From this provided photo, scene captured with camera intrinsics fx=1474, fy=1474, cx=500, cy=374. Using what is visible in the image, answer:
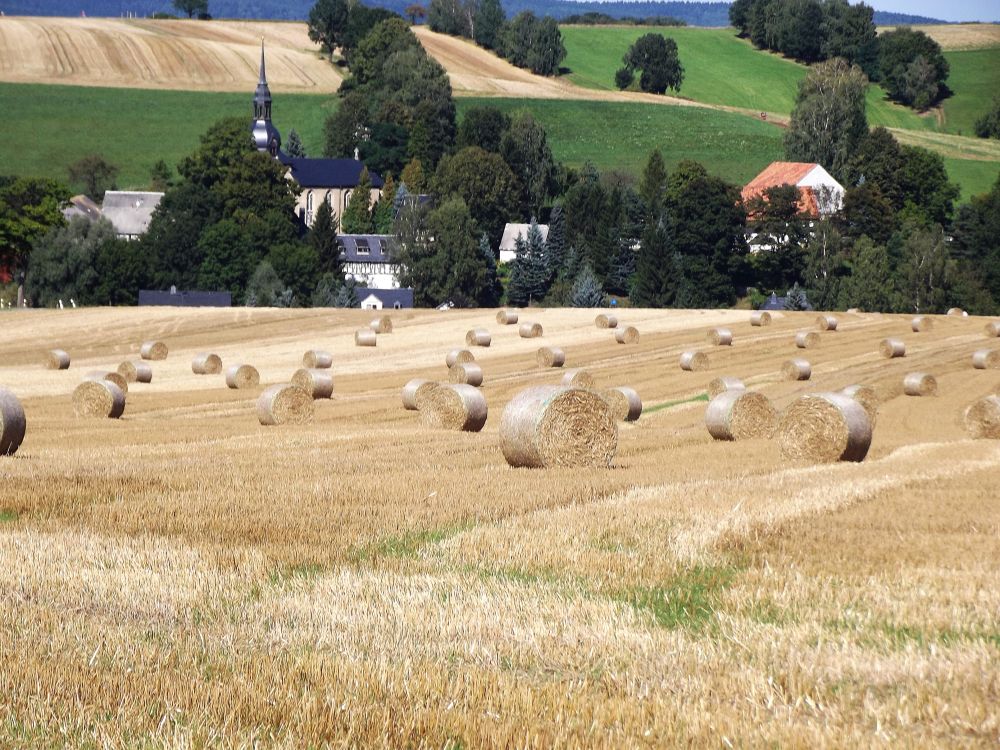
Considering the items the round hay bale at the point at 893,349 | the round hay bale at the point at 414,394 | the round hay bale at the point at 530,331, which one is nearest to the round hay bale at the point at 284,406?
the round hay bale at the point at 414,394

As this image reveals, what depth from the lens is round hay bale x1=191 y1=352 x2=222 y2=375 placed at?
46625 mm

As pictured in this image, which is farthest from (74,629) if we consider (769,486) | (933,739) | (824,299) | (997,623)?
(824,299)

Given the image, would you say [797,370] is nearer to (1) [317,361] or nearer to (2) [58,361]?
(1) [317,361]

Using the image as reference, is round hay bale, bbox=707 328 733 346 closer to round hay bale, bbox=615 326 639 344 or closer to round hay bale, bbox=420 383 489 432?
round hay bale, bbox=615 326 639 344

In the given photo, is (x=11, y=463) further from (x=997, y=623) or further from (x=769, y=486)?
(x=997, y=623)

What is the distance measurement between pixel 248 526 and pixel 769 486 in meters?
6.94

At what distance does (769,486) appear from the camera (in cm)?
1780

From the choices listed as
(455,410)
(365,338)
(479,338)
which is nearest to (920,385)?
(455,410)

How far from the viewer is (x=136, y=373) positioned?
43000 millimetres

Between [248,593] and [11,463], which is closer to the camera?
[248,593]

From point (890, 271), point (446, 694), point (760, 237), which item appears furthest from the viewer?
point (760, 237)

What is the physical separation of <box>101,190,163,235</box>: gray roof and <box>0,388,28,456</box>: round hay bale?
415ft

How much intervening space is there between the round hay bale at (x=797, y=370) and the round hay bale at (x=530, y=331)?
15.6 m

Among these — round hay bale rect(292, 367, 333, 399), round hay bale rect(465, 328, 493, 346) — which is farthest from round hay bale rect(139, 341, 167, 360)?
round hay bale rect(292, 367, 333, 399)
